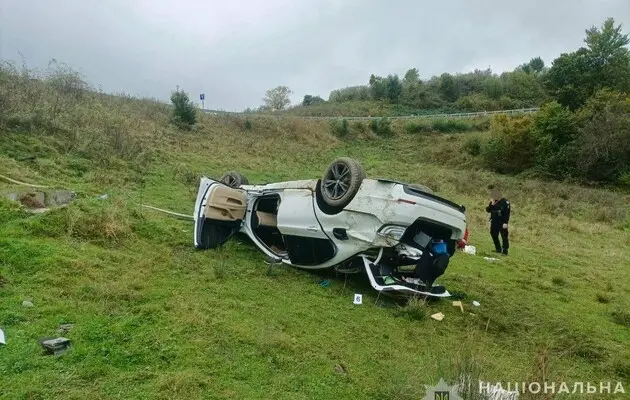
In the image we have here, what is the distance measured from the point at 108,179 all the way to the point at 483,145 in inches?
935

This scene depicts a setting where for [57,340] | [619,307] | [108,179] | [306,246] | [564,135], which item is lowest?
[619,307]

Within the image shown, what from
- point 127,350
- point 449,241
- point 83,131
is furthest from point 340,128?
point 127,350

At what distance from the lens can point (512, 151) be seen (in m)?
27.3

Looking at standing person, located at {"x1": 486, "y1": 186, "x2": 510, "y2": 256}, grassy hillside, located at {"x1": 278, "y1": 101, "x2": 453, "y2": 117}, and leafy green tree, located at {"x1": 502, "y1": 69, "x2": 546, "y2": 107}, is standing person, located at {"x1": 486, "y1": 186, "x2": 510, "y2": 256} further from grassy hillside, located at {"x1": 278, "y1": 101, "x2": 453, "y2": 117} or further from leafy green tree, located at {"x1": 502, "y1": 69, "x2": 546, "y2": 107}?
leafy green tree, located at {"x1": 502, "y1": 69, "x2": 546, "y2": 107}

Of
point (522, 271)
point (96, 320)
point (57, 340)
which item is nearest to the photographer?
point (57, 340)

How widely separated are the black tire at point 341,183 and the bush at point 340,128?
88.3 feet

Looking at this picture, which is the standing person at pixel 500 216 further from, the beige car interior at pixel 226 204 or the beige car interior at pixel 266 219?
the beige car interior at pixel 226 204

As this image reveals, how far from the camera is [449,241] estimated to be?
5.56 m

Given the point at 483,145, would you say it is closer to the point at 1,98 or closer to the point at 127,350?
the point at 1,98

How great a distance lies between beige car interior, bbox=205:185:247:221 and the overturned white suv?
612mm

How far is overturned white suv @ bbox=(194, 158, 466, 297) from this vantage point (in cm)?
509

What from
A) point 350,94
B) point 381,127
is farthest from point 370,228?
point 350,94

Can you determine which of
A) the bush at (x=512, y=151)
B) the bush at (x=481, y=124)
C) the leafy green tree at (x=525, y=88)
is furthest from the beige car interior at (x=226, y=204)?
the leafy green tree at (x=525, y=88)

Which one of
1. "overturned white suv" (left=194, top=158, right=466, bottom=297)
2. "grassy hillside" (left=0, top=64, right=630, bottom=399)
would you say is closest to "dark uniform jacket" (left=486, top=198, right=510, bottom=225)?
"grassy hillside" (left=0, top=64, right=630, bottom=399)
